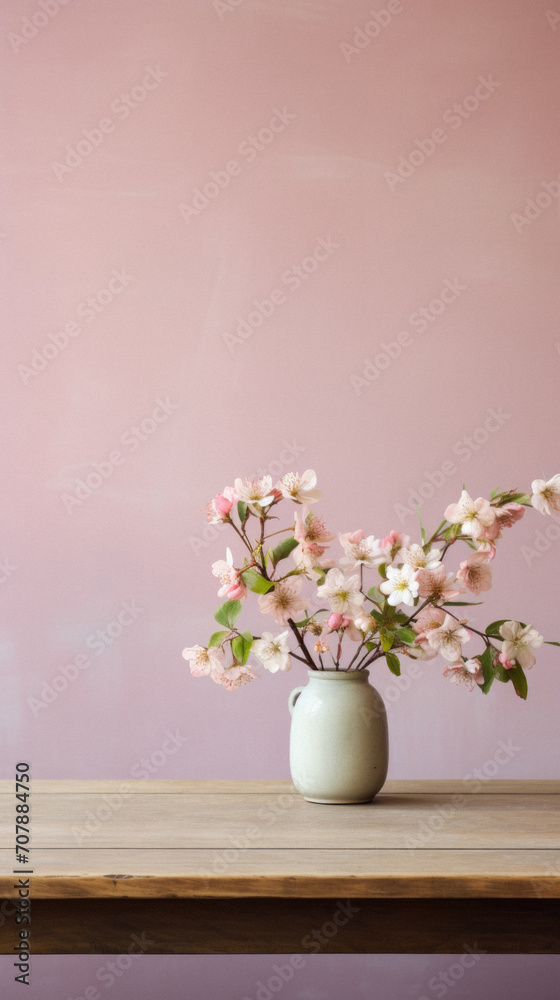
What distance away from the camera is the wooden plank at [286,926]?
3.31 ft

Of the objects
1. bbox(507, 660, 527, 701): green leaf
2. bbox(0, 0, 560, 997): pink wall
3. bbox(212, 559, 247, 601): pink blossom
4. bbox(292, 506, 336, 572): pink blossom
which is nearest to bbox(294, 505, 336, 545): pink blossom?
bbox(292, 506, 336, 572): pink blossom

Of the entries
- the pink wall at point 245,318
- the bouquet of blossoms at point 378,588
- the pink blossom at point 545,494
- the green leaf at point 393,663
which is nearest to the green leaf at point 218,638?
the bouquet of blossoms at point 378,588

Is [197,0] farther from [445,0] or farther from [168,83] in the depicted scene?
[445,0]

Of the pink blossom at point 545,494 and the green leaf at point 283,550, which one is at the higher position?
the pink blossom at point 545,494

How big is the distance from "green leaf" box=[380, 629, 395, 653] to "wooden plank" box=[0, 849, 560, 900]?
0.33 metres

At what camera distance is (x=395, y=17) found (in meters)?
2.08

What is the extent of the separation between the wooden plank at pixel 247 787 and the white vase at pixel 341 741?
0.14 m

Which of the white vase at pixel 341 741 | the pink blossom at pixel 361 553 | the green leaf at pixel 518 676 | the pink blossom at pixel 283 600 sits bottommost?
the white vase at pixel 341 741

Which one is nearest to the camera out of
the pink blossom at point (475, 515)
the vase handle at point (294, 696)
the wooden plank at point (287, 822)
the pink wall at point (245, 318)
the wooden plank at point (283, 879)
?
the wooden plank at point (283, 879)

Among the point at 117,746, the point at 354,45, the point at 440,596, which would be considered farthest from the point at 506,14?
the point at 117,746

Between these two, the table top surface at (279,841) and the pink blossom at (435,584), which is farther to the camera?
the pink blossom at (435,584)

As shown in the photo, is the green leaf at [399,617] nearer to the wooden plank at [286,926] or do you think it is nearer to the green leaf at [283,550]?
the green leaf at [283,550]

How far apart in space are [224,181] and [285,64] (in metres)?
0.31

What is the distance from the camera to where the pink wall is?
1.98 metres
